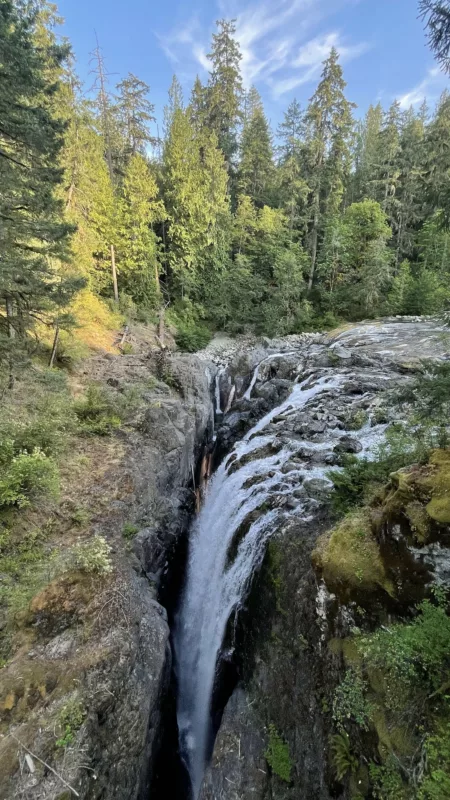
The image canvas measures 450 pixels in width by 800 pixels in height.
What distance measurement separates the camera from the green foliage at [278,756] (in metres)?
4.14

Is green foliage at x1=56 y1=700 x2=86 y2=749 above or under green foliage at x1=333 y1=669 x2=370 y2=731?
under

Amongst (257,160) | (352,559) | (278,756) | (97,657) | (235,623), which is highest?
(257,160)

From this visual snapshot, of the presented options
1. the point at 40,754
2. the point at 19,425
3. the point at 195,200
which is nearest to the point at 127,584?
the point at 40,754

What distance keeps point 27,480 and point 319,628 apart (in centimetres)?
517

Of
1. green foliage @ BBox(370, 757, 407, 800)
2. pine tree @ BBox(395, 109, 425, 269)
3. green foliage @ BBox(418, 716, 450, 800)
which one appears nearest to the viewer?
green foliage @ BBox(418, 716, 450, 800)

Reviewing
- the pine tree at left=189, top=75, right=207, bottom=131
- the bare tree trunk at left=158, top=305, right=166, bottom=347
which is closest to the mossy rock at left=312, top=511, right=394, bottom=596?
the bare tree trunk at left=158, top=305, right=166, bottom=347

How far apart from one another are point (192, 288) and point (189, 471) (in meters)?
16.0

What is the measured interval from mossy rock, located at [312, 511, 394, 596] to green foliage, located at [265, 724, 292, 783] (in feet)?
6.62

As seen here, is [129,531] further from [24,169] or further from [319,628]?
[24,169]

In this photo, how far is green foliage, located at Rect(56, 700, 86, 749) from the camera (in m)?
3.64

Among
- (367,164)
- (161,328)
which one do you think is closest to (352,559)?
(161,328)

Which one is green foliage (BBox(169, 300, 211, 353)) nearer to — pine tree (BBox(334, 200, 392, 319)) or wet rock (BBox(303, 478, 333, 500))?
pine tree (BBox(334, 200, 392, 319))

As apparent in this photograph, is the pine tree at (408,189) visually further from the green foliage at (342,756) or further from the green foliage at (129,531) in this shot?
the green foliage at (342,756)

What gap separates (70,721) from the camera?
3.75 metres
